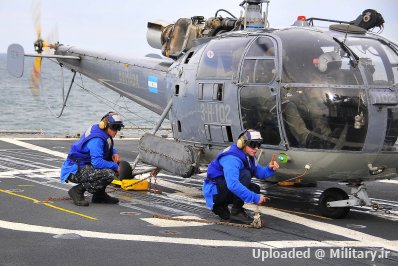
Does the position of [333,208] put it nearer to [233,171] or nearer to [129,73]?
[233,171]

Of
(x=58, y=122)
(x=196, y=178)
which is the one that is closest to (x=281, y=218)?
(x=196, y=178)

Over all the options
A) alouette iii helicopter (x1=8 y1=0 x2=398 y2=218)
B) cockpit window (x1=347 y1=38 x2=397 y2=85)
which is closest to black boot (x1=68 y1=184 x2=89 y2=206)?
alouette iii helicopter (x1=8 y1=0 x2=398 y2=218)

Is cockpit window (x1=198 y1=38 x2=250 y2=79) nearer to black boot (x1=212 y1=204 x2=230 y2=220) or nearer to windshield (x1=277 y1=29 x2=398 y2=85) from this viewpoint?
windshield (x1=277 y1=29 x2=398 y2=85)

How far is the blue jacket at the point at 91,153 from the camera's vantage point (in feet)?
34.4

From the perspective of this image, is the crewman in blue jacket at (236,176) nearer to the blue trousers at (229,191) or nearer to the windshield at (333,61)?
the blue trousers at (229,191)

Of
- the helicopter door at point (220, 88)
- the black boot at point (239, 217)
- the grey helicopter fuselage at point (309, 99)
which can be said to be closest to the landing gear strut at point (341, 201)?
the grey helicopter fuselage at point (309, 99)

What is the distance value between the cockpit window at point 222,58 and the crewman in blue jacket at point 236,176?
62.4 inches

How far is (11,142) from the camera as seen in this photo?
2086 centimetres

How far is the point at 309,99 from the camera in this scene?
9570mm

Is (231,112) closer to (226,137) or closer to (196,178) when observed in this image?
(226,137)

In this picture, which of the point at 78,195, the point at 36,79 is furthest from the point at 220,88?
the point at 36,79

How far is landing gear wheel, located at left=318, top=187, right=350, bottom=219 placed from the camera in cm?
1012

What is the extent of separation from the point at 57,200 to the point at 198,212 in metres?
2.32

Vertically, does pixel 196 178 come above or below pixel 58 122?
above
